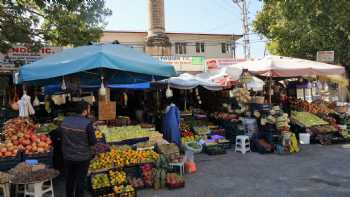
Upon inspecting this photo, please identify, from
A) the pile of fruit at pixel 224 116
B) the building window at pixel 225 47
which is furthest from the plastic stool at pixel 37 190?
the building window at pixel 225 47

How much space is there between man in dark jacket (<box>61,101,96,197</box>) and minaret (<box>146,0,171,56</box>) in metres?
18.4

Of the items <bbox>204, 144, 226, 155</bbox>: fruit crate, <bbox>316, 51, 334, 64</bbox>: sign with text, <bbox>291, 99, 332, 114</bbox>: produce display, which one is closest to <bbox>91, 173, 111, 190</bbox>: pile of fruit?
<bbox>204, 144, 226, 155</bbox>: fruit crate

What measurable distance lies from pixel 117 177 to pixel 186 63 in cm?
1341

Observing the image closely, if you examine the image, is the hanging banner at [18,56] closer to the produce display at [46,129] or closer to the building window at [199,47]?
the produce display at [46,129]

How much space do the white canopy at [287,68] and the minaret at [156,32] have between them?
42.6 ft

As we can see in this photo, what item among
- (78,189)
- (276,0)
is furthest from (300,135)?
(78,189)

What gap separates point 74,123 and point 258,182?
3.90 meters

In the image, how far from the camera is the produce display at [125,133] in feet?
27.2

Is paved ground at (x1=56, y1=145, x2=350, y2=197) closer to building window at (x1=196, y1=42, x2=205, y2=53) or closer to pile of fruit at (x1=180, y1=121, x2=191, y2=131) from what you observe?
pile of fruit at (x1=180, y1=121, x2=191, y2=131)

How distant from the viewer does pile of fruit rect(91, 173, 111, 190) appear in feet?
19.3

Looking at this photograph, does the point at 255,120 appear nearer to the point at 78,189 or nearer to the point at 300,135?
the point at 300,135

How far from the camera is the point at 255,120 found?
10516mm

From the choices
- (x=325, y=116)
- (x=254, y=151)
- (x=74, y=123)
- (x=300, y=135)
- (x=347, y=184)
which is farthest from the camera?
Result: (x=325, y=116)

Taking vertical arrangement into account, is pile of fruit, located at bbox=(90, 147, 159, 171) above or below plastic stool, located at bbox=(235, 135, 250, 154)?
above
